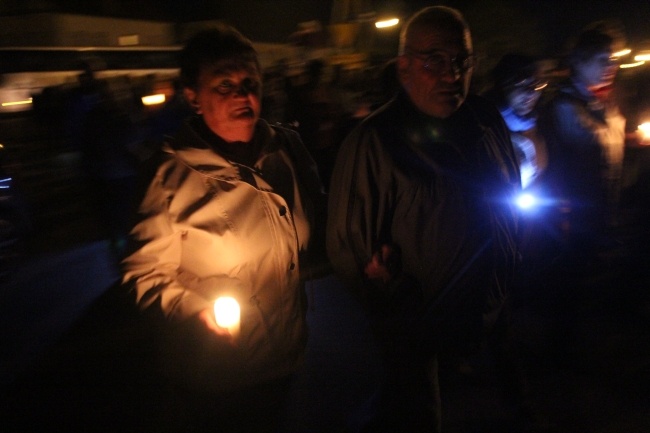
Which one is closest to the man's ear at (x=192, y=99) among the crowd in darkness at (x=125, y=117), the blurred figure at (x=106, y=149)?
the crowd in darkness at (x=125, y=117)

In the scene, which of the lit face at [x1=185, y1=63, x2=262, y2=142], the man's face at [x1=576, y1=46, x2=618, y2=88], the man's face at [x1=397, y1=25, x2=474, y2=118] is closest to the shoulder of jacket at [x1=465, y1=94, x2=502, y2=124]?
the man's face at [x1=397, y1=25, x2=474, y2=118]

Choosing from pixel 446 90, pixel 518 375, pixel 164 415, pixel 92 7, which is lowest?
pixel 518 375

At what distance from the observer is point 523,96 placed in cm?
367

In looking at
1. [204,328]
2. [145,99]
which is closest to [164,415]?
[204,328]

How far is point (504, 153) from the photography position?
274cm

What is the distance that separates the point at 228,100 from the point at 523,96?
227 centimetres

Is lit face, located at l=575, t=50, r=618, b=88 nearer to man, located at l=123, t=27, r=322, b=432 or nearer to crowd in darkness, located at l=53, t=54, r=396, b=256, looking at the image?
crowd in darkness, located at l=53, t=54, r=396, b=256

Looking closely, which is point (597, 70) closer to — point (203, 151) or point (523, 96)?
point (523, 96)

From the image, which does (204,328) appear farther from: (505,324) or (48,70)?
(48,70)

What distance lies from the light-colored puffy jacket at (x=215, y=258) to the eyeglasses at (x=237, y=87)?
0.21m

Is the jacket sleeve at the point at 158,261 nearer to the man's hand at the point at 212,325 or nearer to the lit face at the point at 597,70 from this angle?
the man's hand at the point at 212,325

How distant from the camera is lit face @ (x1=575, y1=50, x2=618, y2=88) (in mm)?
3781

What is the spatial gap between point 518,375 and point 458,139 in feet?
4.78

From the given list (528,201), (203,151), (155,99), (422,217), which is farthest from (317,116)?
(155,99)
